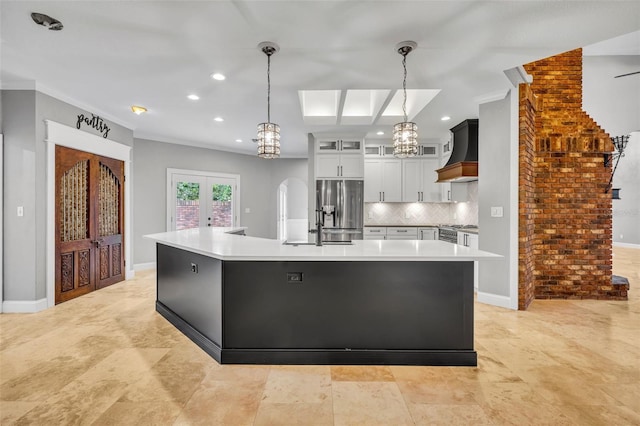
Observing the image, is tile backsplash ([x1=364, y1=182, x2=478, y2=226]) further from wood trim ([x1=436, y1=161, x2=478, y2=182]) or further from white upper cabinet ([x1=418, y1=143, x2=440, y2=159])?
wood trim ([x1=436, y1=161, x2=478, y2=182])

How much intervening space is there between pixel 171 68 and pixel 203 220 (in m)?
4.23

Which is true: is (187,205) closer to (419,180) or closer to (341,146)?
(341,146)

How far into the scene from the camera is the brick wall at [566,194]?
3910 millimetres

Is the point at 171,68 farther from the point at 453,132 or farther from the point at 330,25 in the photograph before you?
the point at 453,132

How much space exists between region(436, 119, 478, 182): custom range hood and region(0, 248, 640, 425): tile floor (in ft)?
7.34

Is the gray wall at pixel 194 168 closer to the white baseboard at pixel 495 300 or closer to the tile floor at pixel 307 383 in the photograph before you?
the tile floor at pixel 307 383

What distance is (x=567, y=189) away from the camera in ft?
13.0

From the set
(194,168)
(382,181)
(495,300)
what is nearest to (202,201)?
(194,168)

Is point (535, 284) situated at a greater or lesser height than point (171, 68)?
lesser

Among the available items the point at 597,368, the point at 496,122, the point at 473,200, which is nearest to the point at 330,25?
the point at 496,122

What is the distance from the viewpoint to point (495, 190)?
377 centimetres

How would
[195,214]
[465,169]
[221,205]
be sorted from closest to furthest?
[465,169]
[195,214]
[221,205]

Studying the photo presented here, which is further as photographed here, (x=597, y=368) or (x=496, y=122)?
(x=496, y=122)

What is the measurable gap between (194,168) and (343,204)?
11.1 feet
